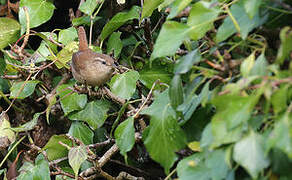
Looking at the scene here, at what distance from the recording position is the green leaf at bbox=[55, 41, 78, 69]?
2.23 metres

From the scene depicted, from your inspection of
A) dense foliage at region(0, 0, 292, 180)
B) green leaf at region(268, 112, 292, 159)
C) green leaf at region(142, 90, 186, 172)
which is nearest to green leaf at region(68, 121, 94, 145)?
dense foliage at region(0, 0, 292, 180)

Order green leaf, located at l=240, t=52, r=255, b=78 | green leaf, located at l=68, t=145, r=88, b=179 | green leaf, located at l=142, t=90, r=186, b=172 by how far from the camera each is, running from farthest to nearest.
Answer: green leaf, located at l=68, t=145, r=88, b=179 → green leaf, located at l=142, t=90, r=186, b=172 → green leaf, located at l=240, t=52, r=255, b=78

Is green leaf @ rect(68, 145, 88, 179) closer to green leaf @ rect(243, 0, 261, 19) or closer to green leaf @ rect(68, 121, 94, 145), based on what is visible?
green leaf @ rect(68, 121, 94, 145)

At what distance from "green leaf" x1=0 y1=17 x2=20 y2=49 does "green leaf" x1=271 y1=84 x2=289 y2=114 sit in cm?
186

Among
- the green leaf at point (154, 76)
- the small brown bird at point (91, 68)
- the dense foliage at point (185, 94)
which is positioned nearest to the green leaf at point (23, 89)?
the dense foliage at point (185, 94)

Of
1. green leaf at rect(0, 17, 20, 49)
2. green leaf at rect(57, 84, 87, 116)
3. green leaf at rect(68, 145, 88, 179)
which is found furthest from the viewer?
green leaf at rect(0, 17, 20, 49)

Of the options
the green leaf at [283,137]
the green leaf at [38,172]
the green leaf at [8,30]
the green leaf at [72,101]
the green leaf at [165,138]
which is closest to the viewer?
the green leaf at [283,137]

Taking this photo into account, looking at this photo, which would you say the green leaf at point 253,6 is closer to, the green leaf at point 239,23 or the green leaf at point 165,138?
the green leaf at point 239,23

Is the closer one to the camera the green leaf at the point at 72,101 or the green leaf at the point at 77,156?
the green leaf at the point at 77,156

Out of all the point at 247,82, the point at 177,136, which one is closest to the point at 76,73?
the point at 177,136

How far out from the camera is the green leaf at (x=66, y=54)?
7.31ft

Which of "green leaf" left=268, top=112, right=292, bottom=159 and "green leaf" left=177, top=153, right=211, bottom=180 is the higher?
"green leaf" left=268, top=112, right=292, bottom=159

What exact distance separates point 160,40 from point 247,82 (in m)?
0.31

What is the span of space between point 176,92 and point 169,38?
0.18m
